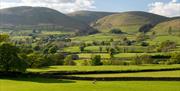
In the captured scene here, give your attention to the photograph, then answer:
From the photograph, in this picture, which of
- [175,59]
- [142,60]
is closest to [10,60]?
[142,60]

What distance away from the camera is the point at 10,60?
69.4 metres

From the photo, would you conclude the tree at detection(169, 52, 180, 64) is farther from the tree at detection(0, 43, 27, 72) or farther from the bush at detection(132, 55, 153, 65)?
the tree at detection(0, 43, 27, 72)

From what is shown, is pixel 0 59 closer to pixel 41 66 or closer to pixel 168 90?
pixel 41 66

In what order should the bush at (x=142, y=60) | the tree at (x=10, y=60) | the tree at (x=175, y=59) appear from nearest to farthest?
the tree at (x=10, y=60), the tree at (x=175, y=59), the bush at (x=142, y=60)

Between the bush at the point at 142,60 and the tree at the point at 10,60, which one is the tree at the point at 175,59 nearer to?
the bush at the point at 142,60

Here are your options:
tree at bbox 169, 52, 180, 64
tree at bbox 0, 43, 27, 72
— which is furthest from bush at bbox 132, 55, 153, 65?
tree at bbox 0, 43, 27, 72

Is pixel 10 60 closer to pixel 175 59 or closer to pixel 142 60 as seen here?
pixel 142 60

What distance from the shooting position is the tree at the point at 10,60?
68.6 m

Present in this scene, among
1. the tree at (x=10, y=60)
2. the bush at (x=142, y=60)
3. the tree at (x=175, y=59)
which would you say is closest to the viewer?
the tree at (x=10, y=60)

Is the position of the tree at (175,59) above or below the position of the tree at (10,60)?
below

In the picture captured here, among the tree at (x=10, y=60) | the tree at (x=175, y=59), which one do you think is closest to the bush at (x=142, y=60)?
the tree at (x=175, y=59)

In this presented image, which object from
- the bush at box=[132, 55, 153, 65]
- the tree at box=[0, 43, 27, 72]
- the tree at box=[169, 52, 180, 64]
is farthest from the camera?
the bush at box=[132, 55, 153, 65]

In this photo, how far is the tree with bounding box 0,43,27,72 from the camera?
68.6m

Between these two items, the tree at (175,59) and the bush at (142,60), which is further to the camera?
the bush at (142,60)
